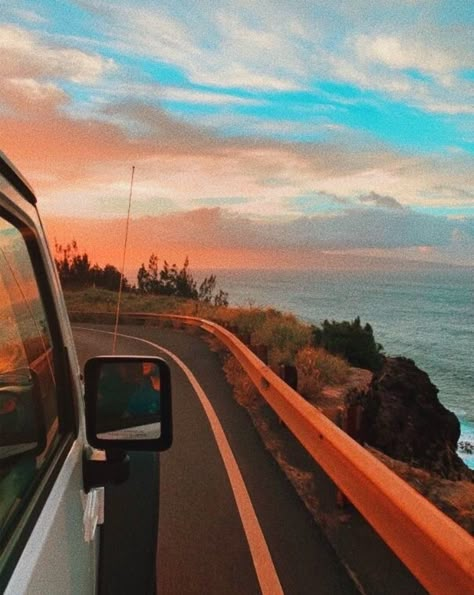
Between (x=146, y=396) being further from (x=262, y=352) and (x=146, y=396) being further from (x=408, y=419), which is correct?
(x=408, y=419)

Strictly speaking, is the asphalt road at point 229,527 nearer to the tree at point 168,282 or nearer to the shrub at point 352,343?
the shrub at point 352,343

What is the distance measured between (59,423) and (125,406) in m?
0.31

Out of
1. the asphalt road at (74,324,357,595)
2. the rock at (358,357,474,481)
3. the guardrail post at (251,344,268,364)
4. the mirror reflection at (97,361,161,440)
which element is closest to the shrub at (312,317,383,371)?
the rock at (358,357,474,481)

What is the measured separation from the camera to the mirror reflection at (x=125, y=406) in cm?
237

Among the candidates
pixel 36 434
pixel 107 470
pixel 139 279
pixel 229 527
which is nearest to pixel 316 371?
pixel 229 527

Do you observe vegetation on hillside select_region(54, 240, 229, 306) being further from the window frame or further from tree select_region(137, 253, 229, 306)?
the window frame

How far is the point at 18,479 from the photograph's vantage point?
5.58 feet

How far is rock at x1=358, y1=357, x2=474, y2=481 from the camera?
9.62 m

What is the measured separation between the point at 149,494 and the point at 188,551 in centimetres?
180

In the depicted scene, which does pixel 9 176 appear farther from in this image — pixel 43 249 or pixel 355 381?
pixel 355 381

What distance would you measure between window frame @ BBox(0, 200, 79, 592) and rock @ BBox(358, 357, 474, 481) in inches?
247

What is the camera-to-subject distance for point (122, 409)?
2.52 metres

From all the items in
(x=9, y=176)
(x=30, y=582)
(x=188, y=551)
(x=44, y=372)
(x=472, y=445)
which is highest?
(x=9, y=176)

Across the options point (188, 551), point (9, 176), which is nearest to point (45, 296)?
point (9, 176)
